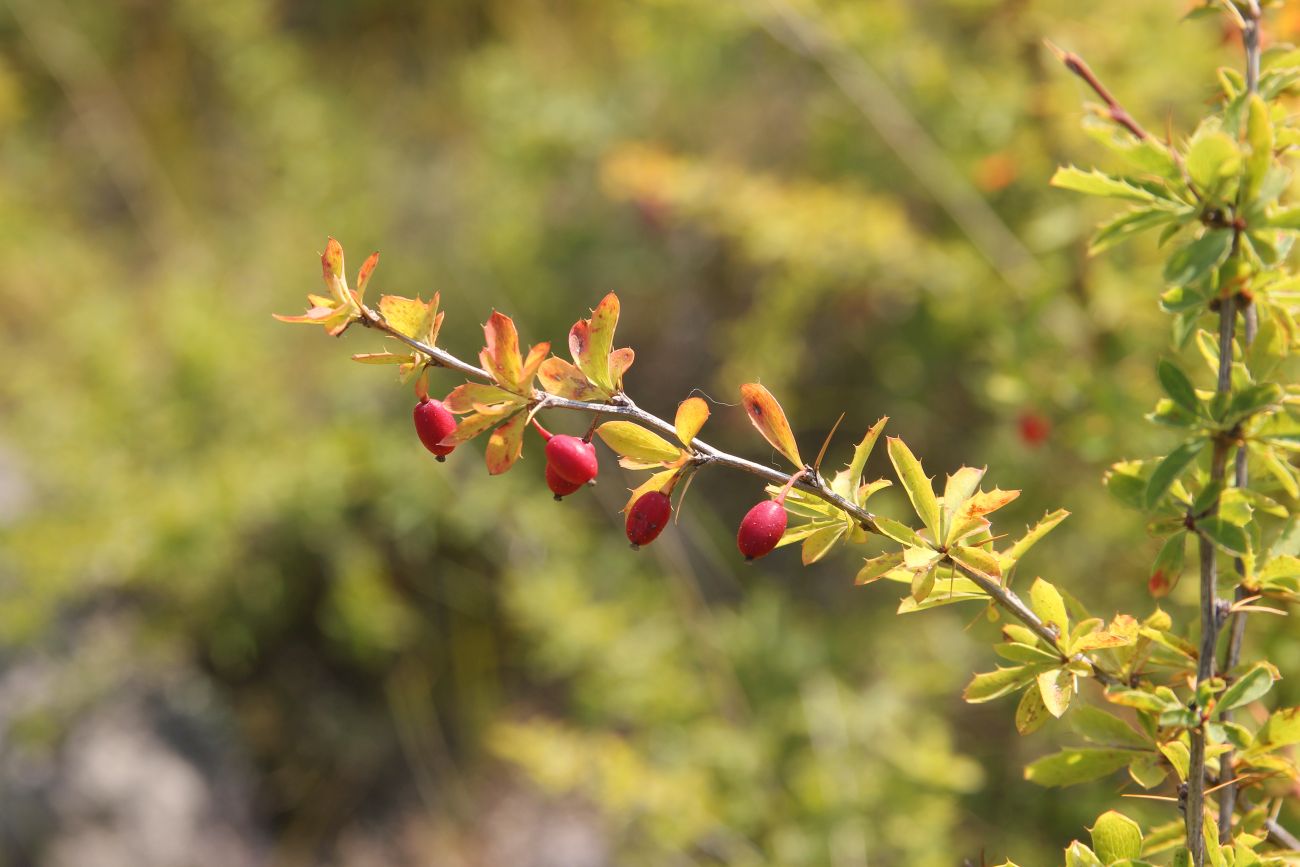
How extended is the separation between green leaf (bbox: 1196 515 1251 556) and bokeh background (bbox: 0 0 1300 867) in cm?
74

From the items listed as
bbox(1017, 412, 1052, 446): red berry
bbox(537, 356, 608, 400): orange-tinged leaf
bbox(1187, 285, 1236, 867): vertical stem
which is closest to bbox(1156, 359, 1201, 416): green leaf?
bbox(1187, 285, 1236, 867): vertical stem

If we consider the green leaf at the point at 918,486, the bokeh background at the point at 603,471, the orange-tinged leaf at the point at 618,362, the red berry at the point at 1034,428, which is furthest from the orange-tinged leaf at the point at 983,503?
the red berry at the point at 1034,428

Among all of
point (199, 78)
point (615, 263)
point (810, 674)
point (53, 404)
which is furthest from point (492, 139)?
point (199, 78)

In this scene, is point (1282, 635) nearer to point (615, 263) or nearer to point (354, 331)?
point (615, 263)

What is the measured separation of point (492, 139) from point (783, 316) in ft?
3.60

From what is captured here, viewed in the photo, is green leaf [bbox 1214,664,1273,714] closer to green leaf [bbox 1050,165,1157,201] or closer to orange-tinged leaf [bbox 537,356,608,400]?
green leaf [bbox 1050,165,1157,201]

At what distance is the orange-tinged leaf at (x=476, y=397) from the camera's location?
2.12ft

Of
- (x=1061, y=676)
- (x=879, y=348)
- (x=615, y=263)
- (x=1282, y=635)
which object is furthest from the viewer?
(x=615, y=263)

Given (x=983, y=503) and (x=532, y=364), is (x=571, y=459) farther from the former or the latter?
(x=983, y=503)

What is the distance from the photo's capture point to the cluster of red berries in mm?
628

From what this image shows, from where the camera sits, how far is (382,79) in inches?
153

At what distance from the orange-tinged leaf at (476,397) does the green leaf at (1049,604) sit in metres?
0.37

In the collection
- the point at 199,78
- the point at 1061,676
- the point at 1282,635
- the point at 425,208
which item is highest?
the point at 199,78

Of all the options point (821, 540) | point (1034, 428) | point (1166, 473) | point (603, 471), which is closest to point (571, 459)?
point (821, 540)
